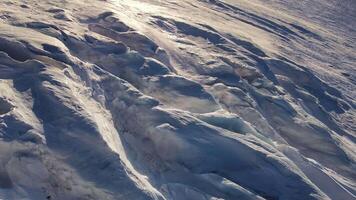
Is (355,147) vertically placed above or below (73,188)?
below

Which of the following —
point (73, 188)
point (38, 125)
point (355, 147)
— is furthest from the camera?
point (355, 147)

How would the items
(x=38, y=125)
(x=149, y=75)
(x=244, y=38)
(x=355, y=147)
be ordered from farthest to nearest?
1. (x=244, y=38)
2. (x=355, y=147)
3. (x=149, y=75)
4. (x=38, y=125)

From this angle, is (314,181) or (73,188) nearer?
(73,188)

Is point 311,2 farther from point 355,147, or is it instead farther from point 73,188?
point 73,188

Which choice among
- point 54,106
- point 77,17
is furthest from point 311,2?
point 54,106

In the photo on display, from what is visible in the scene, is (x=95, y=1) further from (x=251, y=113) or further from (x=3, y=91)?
(x=3, y=91)

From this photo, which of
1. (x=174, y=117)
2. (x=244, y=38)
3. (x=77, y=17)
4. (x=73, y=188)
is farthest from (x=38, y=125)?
(x=244, y=38)
